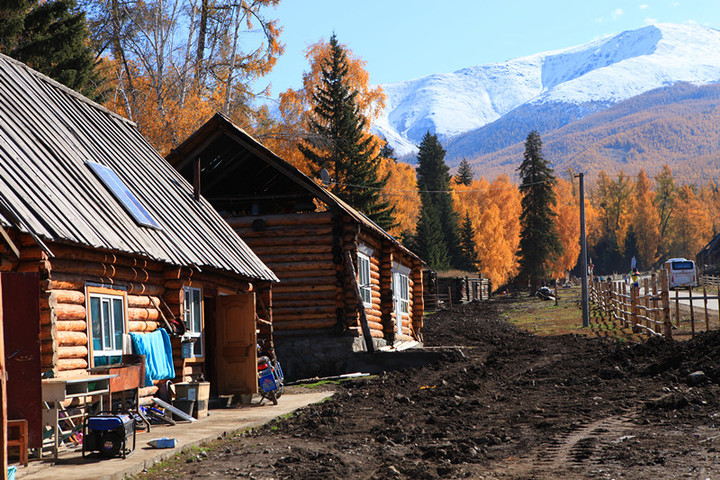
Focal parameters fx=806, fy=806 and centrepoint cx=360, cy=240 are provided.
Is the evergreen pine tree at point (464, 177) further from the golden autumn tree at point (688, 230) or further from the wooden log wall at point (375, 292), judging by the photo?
the wooden log wall at point (375, 292)

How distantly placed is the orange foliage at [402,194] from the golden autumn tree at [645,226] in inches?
2008

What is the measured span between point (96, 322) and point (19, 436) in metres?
3.39

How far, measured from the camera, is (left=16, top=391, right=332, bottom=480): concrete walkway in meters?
8.09

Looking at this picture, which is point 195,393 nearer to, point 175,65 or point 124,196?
point 124,196

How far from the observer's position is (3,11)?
72.8 feet

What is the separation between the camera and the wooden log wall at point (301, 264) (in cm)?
2100

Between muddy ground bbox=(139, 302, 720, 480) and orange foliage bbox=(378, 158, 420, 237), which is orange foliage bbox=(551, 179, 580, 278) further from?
muddy ground bbox=(139, 302, 720, 480)

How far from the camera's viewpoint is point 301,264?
21172 mm

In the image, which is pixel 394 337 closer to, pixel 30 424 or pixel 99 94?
pixel 99 94

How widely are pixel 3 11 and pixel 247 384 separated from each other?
13634 mm

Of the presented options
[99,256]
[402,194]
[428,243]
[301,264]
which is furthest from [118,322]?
[402,194]

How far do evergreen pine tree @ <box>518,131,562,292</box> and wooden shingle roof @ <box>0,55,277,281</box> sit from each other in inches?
2137

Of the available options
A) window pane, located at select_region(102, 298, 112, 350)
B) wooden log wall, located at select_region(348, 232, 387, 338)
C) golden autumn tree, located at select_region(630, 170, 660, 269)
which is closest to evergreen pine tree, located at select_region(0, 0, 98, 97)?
wooden log wall, located at select_region(348, 232, 387, 338)

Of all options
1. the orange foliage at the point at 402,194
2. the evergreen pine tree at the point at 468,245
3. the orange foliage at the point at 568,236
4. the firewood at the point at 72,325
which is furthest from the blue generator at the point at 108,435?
the orange foliage at the point at 568,236
